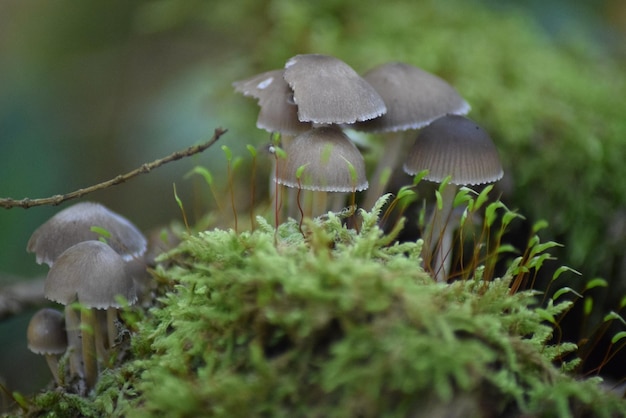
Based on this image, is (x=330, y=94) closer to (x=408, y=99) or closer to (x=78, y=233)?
(x=408, y=99)

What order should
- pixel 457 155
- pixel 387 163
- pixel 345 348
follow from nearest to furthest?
pixel 345 348 → pixel 457 155 → pixel 387 163

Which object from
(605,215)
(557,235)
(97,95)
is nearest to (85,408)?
(557,235)

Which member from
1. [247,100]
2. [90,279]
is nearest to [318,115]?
[90,279]

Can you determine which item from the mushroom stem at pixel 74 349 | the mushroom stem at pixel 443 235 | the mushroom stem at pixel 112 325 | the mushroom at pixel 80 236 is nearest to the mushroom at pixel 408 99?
the mushroom stem at pixel 443 235

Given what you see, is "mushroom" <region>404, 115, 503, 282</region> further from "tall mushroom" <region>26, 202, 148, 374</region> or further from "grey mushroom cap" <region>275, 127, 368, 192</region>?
"tall mushroom" <region>26, 202, 148, 374</region>

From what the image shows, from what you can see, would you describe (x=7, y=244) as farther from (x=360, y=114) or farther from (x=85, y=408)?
(x=360, y=114)

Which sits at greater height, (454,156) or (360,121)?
(360,121)
